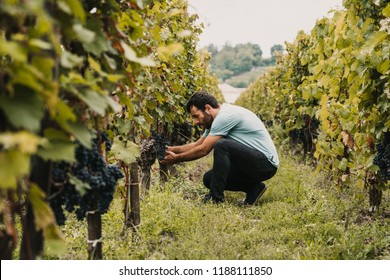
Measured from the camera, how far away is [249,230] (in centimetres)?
382

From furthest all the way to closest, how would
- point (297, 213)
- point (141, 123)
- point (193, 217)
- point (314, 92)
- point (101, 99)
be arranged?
point (314, 92) < point (297, 213) < point (193, 217) < point (141, 123) < point (101, 99)

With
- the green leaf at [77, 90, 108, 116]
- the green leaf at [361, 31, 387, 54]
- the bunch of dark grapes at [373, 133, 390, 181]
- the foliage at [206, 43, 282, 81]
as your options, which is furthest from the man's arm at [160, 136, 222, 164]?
the foliage at [206, 43, 282, 81]

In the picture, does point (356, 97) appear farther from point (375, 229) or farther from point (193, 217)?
point (193, 217)

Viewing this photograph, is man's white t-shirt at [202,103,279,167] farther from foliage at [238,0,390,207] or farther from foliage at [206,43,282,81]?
foliage at [206,43,282,81]

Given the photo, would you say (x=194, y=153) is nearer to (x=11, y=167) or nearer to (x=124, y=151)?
(x=124, y=151)

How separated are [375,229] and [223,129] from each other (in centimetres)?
205

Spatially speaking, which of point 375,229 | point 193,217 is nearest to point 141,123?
point 193,217

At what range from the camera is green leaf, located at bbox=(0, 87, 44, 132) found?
132 centimetres

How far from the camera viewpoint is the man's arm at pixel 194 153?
5.00m

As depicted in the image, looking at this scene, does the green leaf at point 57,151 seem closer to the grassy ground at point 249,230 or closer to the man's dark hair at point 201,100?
the grassy ground at point 249,230

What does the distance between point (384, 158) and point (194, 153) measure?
6.94 ft

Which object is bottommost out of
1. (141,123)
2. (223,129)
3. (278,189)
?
(278,189)

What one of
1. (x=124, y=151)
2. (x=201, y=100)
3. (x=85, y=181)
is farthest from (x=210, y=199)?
(x=85, y=181)
